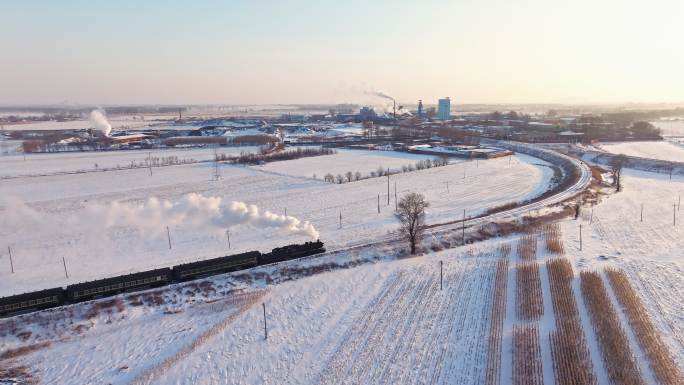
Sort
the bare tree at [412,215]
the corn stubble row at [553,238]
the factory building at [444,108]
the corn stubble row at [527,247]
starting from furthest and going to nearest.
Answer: the factory building at [444,108] < the corn stubble row at [553,238] < the bare tree at [412,215] < the corn stubble row at [527,247]

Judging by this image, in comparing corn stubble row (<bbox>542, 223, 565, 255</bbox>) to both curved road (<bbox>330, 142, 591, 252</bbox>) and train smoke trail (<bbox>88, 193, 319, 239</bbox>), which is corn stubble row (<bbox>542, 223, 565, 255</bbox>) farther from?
train smoke trail (<bbox>88, 193, 319, 239</bbox>)

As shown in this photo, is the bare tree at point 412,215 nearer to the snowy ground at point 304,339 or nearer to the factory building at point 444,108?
the snowy ground at point 304,339

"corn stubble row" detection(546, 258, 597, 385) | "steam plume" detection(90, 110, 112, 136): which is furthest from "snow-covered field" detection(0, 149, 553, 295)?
"steam plume" detection(90, 110, 112, 136)

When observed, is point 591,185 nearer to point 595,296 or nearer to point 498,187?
point 498,187

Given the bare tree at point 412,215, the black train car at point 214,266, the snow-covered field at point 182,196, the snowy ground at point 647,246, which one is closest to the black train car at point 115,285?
the black train car at point 214,266

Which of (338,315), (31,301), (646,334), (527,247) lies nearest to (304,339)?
(338,315)

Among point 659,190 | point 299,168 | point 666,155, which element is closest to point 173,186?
point 299,168
